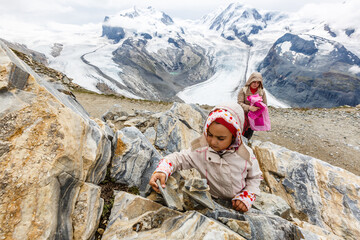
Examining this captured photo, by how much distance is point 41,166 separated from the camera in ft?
6.97

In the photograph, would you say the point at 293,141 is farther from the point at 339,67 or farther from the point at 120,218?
the point at 339,67

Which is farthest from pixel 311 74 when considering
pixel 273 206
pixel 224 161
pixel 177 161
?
pixel 177 161

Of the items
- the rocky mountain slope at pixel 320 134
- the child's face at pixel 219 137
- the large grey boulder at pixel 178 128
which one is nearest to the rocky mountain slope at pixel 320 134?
the rocky mountain slope at pixel 320 134

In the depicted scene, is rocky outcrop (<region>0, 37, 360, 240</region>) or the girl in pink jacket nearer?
rocky outcrop (<region>0, 37, 360, 240</region>)

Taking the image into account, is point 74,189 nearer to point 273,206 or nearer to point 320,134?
point 273,206

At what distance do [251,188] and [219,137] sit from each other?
109cm

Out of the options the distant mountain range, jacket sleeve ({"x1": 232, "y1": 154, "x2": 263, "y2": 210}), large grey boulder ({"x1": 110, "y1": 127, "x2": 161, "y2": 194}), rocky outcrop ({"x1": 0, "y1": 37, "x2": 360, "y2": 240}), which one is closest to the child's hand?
rocky outcrop ({"x1": 0, "y1": 37, "x2": 360, "y2": 240})

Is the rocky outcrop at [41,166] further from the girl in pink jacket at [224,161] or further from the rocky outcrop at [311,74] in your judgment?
the rocky outcrop at [311,74]

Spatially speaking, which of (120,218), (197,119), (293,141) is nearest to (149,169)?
(120,218)

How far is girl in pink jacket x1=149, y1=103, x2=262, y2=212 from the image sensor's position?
273cm

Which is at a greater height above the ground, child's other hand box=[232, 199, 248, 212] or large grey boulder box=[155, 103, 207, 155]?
child's other hand box=[232, 199, 248, 212]

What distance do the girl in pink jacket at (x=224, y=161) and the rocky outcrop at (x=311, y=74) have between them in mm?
101002

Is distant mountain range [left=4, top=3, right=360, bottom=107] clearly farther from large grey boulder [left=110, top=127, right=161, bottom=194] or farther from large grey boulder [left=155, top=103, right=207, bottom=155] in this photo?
large grey boulder [left=110, top=127, right=161, bottom=194]

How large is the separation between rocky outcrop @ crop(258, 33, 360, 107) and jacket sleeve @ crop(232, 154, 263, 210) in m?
101
